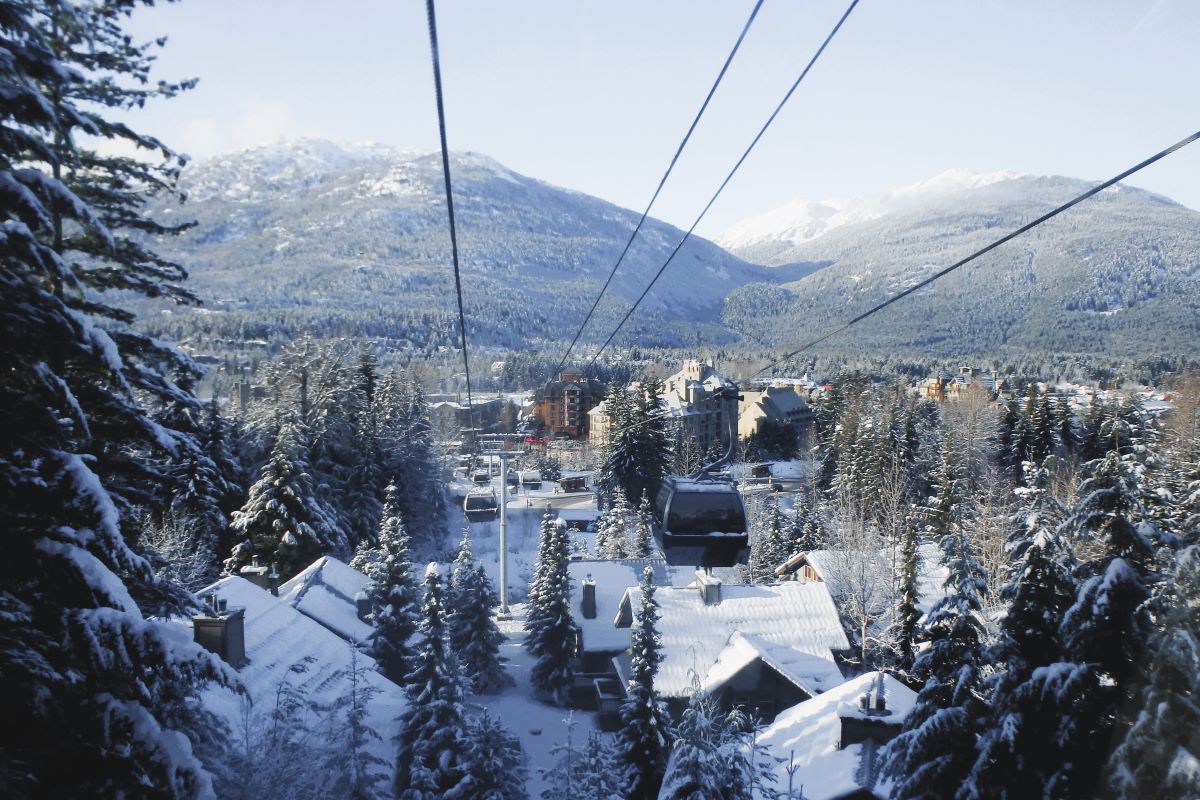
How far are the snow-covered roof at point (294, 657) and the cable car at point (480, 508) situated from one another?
25847 millimetres

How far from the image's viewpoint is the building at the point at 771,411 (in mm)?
76375

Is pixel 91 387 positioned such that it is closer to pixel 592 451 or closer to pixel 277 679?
pixel 277 679

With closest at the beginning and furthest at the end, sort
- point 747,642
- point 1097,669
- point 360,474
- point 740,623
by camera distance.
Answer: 1. point 1097,669
2. point 747,642
3. point 740,623
4. point 360,474

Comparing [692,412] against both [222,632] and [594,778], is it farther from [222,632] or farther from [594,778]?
[594,778]

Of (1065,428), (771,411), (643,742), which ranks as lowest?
(643,742)

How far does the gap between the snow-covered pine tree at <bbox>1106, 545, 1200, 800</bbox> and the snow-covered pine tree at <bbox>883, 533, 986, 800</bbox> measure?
222cm

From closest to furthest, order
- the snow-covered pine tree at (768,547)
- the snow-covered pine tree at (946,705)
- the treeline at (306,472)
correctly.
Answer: the snow-covered pine tree at (946,705) → the treeline at (306,472) → the snow-covered pine tree at (768,547)

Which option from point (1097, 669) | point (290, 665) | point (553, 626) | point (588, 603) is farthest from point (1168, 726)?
point (588, 603)

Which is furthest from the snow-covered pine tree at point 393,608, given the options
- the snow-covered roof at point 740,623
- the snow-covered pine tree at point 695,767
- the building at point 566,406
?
the building at point 566,406

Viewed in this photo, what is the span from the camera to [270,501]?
2916 centimetres

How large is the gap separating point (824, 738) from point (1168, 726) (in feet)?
33.5

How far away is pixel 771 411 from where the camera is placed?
3132 inches

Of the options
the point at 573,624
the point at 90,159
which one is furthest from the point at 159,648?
the point at 573,624

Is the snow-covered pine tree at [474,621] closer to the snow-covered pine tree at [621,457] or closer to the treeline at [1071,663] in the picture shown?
the treeline at [1071,663]
